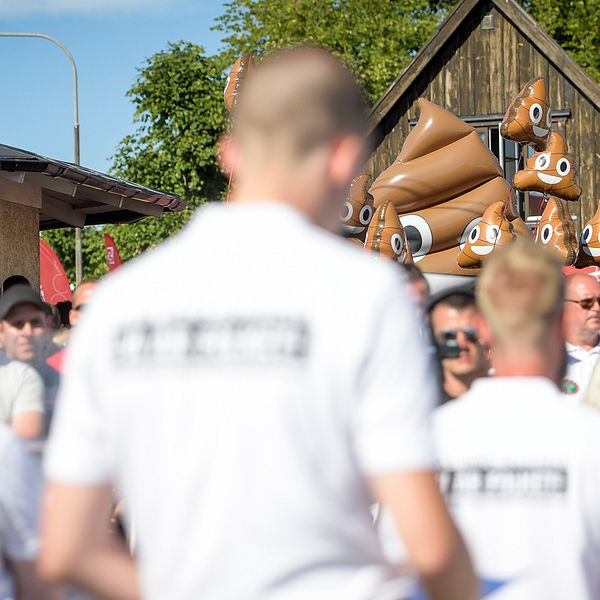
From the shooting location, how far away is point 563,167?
12.0 meters

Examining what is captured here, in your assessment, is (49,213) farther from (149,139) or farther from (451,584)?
(149,139)

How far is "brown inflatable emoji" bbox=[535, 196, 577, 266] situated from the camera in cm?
1180

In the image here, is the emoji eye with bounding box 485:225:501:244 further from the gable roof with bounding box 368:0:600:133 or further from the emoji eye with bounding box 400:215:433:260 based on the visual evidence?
the gable roof with bounding box 368:0:600:133

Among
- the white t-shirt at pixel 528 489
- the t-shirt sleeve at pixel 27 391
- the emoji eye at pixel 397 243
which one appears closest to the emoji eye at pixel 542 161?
the emoji eye at pixel 397 243

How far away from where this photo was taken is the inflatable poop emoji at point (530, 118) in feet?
39.3

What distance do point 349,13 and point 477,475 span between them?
3925cm

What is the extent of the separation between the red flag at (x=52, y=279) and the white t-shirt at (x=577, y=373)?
1000 cm

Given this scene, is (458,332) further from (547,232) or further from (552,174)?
(552,174)

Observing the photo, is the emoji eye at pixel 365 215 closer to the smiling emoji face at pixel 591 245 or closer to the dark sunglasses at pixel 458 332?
the smiling emoji face at pixel 591 245

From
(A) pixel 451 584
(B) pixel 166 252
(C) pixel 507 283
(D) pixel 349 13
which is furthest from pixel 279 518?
(D) pixel 349 13

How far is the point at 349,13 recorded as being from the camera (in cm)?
3991

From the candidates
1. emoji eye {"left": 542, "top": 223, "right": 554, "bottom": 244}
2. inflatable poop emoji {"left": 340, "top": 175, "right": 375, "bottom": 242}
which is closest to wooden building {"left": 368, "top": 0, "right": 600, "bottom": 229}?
emoji eye {"left": 542, "top": 223, "right": 554, "bottom": 244}

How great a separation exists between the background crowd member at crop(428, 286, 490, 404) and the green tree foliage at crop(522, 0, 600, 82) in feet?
101

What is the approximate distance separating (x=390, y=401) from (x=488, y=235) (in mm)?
9799
